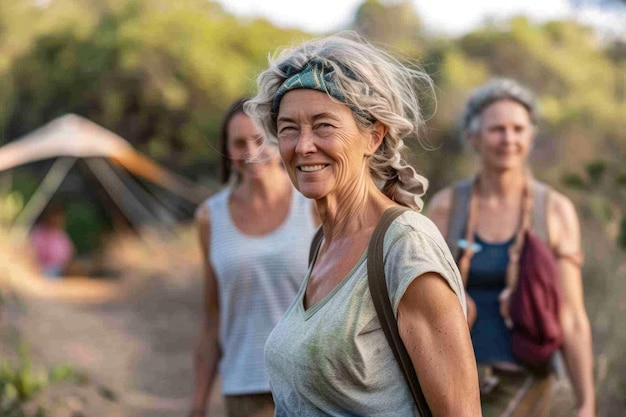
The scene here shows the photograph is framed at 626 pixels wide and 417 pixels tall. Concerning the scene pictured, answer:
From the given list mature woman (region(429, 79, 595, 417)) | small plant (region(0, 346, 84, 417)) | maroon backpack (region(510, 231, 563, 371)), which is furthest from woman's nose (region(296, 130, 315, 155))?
small plant (region(0, 346, 84, 417))

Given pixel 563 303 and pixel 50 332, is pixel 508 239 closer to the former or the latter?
pixel 563 303

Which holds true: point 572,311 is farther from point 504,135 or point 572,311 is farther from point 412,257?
point 412,257

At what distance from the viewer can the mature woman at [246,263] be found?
3738 millimetres

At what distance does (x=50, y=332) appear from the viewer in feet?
38.2

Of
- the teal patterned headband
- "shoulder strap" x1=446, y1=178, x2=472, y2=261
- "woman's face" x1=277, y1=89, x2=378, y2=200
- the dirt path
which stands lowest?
the dirt path

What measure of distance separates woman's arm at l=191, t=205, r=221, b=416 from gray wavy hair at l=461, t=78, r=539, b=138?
1336mm

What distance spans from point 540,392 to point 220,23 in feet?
61.7

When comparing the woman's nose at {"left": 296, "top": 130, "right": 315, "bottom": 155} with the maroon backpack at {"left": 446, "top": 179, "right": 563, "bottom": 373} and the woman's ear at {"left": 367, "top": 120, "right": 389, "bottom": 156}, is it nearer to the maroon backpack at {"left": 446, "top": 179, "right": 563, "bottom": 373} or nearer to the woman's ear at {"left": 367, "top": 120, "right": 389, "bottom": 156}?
the woman's ear at {"left": 367, "top": 120, "right": 389, "bottom": 156}

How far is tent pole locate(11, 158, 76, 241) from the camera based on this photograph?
17.6 metres

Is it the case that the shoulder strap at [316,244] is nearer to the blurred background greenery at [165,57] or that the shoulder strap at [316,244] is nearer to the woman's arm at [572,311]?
the woman's arm at [572,311]

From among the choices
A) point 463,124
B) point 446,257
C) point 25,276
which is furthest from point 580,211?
point 25,276

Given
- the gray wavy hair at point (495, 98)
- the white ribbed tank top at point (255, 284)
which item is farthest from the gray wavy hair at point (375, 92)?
the gray wavy hair at point (495, 98)

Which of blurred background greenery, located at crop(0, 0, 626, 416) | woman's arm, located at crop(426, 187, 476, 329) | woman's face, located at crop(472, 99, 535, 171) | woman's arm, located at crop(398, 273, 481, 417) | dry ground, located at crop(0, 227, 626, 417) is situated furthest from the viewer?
blurred background greenery, located at crop(0, 0, 626, 416)

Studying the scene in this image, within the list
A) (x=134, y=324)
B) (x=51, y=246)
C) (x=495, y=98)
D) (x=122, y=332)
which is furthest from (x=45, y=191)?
(x=495, y=98)
